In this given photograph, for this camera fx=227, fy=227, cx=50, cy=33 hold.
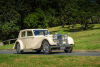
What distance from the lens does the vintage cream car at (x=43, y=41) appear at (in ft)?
49.5

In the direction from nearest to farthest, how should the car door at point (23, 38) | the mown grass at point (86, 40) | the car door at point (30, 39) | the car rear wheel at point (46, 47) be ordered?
the car rear wheel at point (46, 47), the car door at point (30, 39), the car door at point (23, 38), the mown grass at point (86, 40)

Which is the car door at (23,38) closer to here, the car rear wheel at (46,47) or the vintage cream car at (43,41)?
the vintage cream car at (43,41)

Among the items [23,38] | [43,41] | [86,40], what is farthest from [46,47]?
[86,40]

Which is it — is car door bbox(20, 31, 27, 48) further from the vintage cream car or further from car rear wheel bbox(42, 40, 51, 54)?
car rear wheel bbox(42, 40, 51, 54)

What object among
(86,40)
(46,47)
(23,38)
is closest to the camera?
(46,47)

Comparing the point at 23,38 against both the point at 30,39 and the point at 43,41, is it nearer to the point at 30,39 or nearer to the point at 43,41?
the point at 30,39

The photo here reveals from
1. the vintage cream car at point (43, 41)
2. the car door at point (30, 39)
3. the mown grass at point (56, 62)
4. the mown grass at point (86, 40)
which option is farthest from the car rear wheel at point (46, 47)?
the mown grass at point (56, 62)

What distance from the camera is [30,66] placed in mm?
8867

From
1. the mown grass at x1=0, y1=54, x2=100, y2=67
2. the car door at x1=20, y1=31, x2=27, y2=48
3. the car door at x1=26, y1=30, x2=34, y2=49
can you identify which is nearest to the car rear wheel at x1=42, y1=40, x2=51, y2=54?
the car door at x1=26, y1=30, x2=34, y2=49

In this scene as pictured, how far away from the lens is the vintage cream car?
15.1m

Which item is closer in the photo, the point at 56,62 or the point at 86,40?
the point at 56,62

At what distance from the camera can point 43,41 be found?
15.5m

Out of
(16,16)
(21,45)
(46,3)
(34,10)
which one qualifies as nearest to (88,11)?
(46,3)

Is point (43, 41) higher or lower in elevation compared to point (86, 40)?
higher
